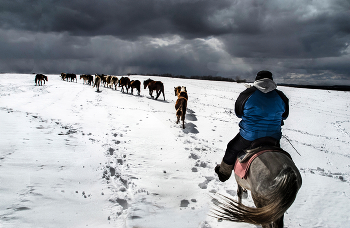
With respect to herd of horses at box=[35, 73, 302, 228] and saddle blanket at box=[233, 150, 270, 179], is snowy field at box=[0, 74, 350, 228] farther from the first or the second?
herd of horses at box=[35, 73, 302, 228]

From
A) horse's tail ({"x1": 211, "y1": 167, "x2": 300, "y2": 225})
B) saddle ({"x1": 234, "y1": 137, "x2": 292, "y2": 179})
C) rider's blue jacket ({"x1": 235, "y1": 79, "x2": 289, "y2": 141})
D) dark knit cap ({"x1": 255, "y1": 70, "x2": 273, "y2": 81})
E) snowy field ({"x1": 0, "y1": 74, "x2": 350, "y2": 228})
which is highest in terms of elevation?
dark knit cap ({"x1": 255, "y1": 70, "x2": 273, "y2": 81})

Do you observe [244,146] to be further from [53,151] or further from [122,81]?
[122,81]

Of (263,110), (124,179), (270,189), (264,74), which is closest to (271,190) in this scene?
(270,189)

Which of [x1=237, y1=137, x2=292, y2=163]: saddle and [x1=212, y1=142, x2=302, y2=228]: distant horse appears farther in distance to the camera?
[x1=237, y1=137, x2=292, y2=163]: saddle

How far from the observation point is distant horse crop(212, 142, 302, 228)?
81.7 inches

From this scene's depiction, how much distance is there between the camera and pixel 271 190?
214cm

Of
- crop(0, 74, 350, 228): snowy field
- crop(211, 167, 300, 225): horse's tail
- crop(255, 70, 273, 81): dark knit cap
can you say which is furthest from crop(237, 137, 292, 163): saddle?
crop(0, 74, 350, 228): snowy field

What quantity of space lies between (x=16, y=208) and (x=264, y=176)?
346cm

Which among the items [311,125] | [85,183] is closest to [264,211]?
[85,183]

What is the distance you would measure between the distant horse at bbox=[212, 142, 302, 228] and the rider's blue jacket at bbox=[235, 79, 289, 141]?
0.44 m

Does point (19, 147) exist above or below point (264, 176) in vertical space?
below

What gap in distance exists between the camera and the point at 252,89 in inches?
115

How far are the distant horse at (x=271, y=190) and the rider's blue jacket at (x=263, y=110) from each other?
1.43 feet

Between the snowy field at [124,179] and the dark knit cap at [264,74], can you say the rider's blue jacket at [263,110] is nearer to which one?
the dark knit cap at [264,74]
